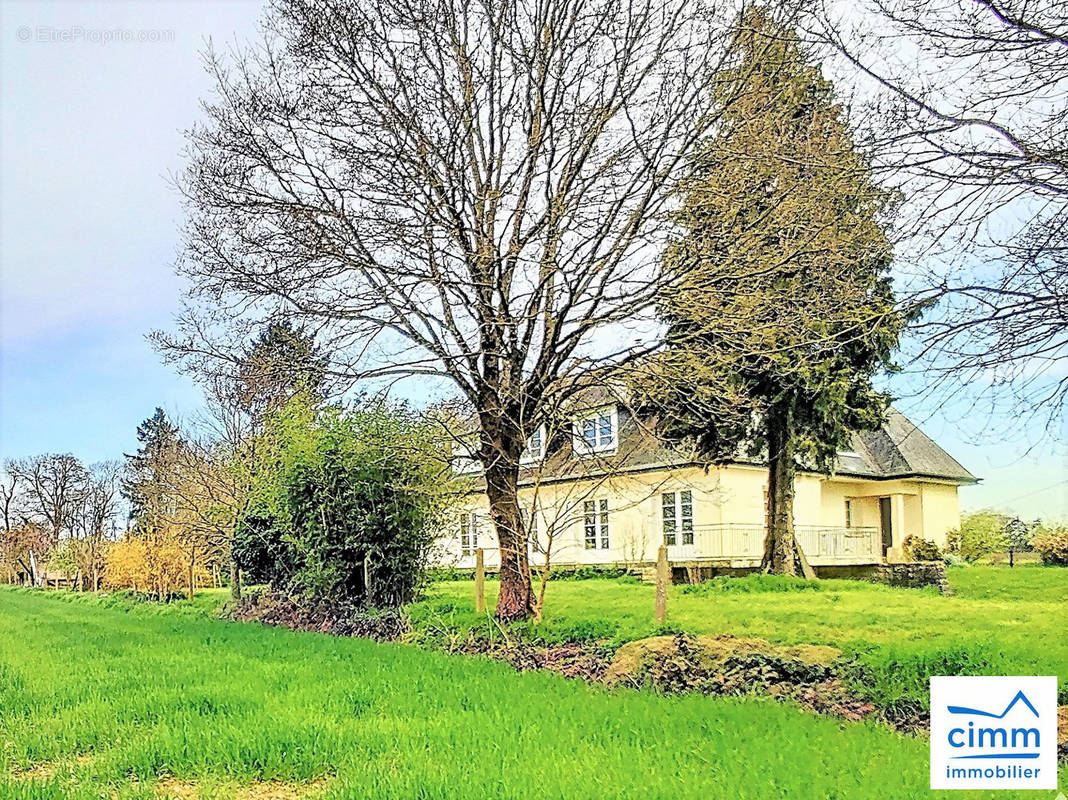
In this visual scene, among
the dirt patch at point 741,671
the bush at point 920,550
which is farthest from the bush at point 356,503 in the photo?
the bush at point 920,550

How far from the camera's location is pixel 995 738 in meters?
5.47

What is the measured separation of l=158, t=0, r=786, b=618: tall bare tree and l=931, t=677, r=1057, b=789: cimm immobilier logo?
667 cm

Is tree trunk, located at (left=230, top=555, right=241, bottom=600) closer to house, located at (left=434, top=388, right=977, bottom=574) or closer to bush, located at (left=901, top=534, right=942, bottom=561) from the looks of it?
house, located at (left=434, top=388, right=977, bottom=574)

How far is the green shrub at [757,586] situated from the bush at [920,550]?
9.61 m

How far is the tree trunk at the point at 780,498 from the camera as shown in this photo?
21188 mm

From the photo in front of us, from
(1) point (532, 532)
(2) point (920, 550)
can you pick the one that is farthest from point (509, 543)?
(2) point (920, 550)

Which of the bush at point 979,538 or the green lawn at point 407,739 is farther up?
the green lawn at point 407,739

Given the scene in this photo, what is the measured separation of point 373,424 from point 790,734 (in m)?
10.3

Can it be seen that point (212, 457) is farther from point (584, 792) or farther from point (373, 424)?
point (584, 792)

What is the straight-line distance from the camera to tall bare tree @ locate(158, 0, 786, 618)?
11.9m

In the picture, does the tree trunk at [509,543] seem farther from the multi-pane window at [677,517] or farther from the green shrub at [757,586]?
the multi-pane window at [677,517]

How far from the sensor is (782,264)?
11.1 metres

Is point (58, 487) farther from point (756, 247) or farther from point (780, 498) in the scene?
point (756, 247)

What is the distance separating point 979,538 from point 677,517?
11026mm
